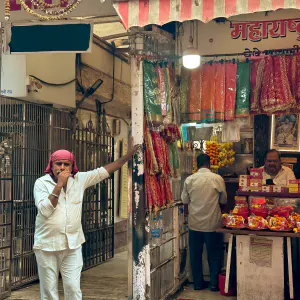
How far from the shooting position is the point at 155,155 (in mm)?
6680

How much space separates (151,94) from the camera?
656 centimetres

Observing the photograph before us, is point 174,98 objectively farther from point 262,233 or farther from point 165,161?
point 262,233

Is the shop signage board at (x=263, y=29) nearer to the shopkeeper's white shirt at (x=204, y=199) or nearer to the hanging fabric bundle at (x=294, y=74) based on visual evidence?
the hanging fabric bundle at (x=294, y=74)

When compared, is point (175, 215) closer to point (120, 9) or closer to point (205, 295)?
point (205, 295)

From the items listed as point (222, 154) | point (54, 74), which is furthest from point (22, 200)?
point (222, 154)

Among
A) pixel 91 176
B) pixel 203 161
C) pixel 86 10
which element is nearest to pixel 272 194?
pixel 203 161

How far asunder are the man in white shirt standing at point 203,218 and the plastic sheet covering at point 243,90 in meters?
1.19

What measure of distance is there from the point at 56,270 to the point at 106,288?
11.2 ft

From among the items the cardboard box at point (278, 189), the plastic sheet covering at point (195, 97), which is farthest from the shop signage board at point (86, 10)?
the cardboard box at point (278, 189)

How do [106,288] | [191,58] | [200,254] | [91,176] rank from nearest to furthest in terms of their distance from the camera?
[91,176] < [191,58] < [200,254] < [106,288]

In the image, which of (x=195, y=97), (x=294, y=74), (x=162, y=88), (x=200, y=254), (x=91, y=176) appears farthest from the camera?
(x=200, y=254)

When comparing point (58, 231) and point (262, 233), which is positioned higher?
point (58, 231)

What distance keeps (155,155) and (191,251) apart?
2099 mm

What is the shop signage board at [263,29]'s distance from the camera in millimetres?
7652
